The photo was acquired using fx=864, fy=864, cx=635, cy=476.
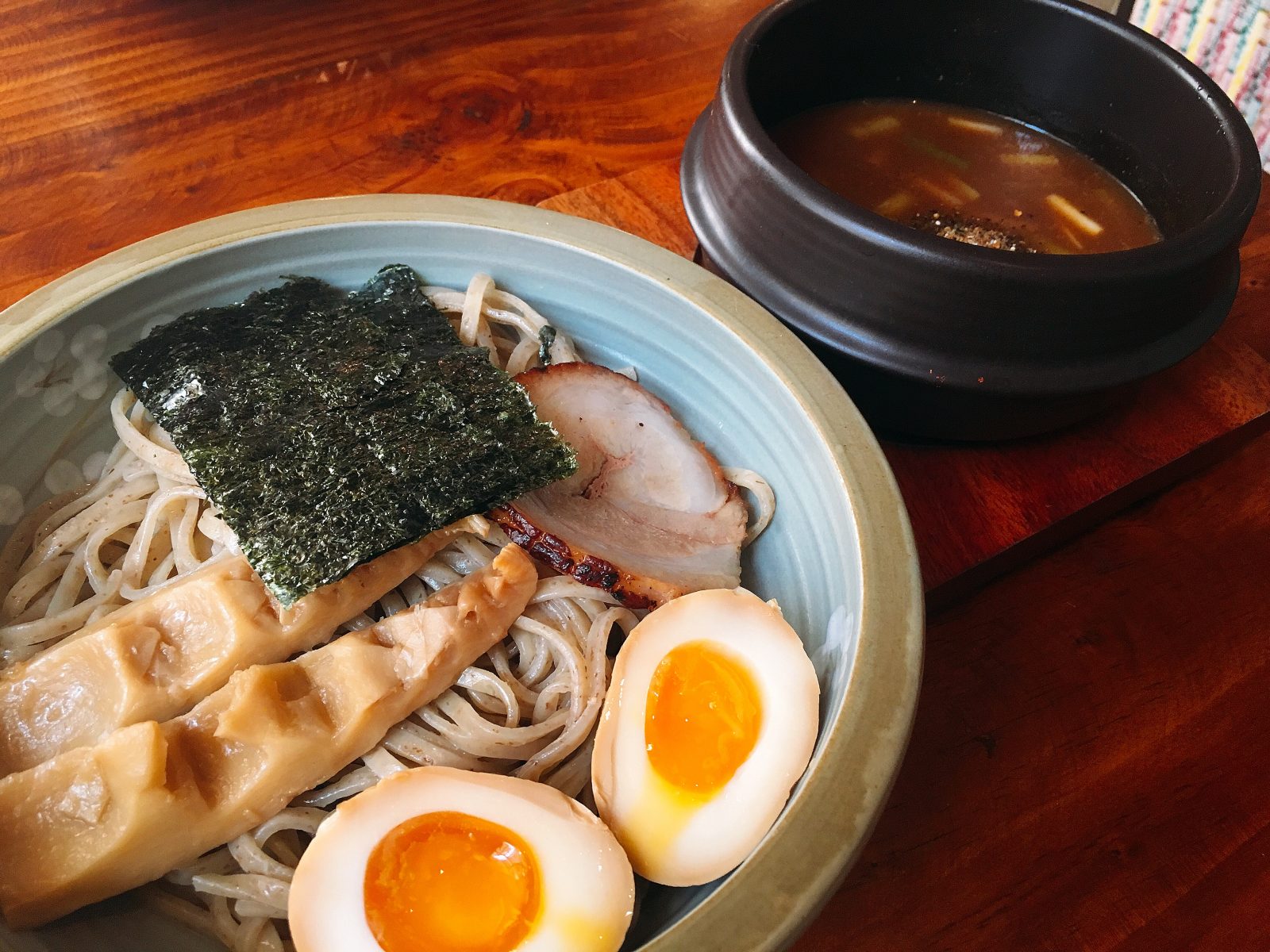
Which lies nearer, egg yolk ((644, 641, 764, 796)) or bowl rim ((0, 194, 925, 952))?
bowl rim ((0, 194, 925, 952))

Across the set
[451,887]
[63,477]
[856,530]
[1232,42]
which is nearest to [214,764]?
[451,887]

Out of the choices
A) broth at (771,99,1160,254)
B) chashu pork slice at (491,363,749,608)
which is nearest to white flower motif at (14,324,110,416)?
chashu pork slice at (491,363,749,608)

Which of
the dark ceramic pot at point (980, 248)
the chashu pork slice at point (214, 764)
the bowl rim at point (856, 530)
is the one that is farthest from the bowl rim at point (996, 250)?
the chashu pork slice at point (214, 764)

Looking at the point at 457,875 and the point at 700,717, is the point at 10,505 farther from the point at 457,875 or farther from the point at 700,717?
the point at 700,717

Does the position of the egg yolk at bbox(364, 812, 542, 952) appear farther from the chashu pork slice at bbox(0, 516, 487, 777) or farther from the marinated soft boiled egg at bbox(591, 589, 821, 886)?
the chashu pork slice at bbox(0, 516, 487, 777)

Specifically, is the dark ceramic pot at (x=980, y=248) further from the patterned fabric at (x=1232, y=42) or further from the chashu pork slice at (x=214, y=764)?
the patterned fabric at (x=1232, y=42)

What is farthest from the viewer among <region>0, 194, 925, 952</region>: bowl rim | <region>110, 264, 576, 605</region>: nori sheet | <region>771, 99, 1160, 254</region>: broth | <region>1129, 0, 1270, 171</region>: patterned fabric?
<region>1129, 0, 1270, 171</region>: patterned fabric
